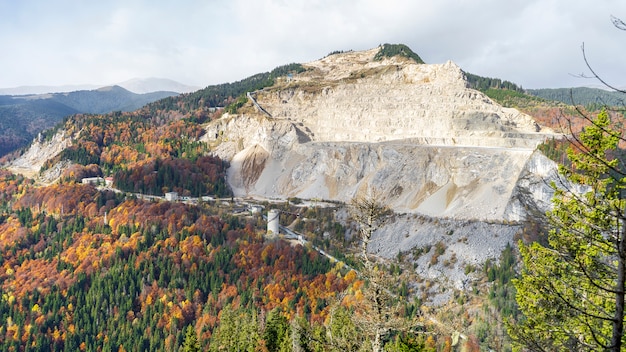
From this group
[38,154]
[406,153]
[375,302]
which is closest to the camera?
[375,302]

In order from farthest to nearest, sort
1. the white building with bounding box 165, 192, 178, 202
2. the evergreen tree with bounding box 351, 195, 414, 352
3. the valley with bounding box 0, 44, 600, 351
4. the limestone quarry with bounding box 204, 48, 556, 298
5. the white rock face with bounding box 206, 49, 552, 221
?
the white building with bounding box 165, 192, 178, 202, the white rock face with bounding box 206, 49, 552, 221, the limestone quarry with bounding box 204, 48, 556, 298, the valley with bounding box 0, 44, 600, 351, the evergreen tree with bounding box 351, 195, 414, 352

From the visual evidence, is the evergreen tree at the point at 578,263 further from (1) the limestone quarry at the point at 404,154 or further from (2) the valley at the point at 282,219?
(1) the limestone quarry at the point at 404,154

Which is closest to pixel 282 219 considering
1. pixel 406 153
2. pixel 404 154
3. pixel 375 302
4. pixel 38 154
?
pixel 404 154

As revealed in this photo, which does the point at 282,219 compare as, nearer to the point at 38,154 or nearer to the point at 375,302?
the point at 375,302

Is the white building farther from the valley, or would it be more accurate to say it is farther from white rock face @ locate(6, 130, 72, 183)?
white rock face @ locate(6, 130, 72, 183)

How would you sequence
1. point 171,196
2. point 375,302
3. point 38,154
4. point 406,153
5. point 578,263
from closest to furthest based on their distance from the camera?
point 578,263 → point 375,302 → point 406,153 → point 171,196 → point 38,154

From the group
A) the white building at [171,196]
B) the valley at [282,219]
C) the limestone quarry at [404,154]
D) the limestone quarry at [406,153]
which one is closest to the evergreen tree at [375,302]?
the valley at [282,219]

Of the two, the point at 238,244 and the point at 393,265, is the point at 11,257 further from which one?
the point at 393,265

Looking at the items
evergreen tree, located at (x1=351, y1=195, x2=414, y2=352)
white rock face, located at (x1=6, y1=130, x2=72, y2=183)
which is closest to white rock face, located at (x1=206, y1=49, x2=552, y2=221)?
white rock face, located at (x1=6, y1=130, x2=72, y2=183)
